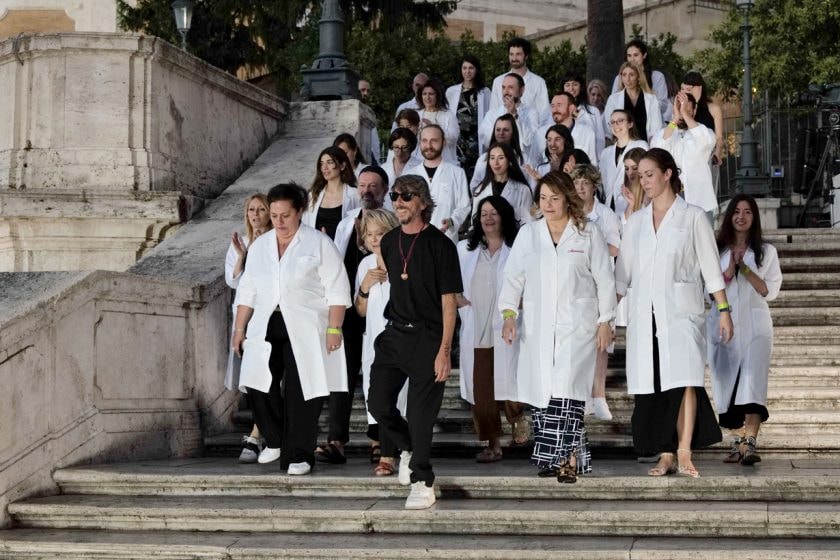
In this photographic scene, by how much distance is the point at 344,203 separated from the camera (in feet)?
36.0

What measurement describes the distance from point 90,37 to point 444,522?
239 inches

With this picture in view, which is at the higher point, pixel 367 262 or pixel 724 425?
pixel 367 262

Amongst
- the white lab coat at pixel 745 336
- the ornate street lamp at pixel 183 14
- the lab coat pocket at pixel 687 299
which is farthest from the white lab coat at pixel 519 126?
the ornate street lamp at pixel 183 14

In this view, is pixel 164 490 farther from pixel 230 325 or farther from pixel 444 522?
pixel 230 325

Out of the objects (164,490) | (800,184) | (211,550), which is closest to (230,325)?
(164,490)

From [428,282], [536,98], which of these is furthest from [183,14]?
[428,282]

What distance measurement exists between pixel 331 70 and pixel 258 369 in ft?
20.6

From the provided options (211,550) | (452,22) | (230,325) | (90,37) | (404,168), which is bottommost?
(211,550)

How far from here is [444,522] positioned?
7883mm

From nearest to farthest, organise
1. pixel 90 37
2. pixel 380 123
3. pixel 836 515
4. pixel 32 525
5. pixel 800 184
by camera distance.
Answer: pixel 836 515 < pixel 32 525 < pixel 90 37 < pixel 800 184 < pixel 380 123

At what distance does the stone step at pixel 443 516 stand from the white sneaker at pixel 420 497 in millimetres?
60

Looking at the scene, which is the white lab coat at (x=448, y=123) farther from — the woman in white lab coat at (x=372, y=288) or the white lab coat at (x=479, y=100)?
the woman in white lab coat at (x=372, y=288)

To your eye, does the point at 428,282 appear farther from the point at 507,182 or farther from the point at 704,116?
the point at 704,116

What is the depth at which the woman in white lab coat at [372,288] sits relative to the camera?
9.40 metres
